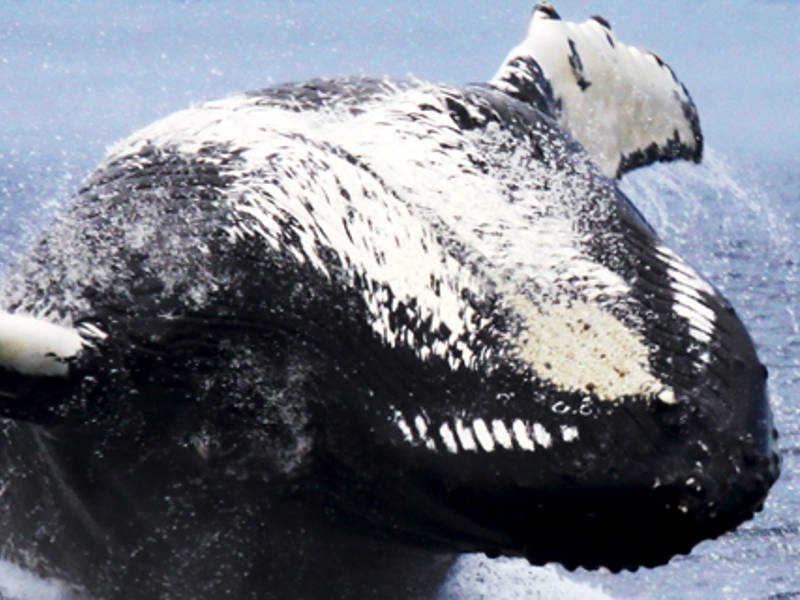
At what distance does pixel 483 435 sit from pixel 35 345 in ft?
3.18

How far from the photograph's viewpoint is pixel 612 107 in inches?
213

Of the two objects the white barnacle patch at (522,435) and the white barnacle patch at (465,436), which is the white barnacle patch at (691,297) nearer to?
the white barnacle patch at (522,435)

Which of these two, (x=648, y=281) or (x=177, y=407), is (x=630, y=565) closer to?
(x=648, y=281)

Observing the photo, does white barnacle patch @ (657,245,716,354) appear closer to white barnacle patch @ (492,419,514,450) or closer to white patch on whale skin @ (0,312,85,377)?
white barnacle patch @ (492,419,514,450)

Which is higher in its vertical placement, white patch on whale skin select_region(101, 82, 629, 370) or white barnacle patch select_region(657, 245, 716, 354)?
white patch on whale skin select_region(101, 82, 629, 370)

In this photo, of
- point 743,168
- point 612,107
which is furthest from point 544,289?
point 743,168

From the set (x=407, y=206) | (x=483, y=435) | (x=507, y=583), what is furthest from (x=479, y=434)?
(x=507, y=583)

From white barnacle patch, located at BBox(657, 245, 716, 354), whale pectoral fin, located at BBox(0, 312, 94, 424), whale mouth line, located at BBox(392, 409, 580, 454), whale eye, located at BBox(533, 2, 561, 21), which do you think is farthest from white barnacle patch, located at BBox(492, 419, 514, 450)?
whale eye, located at BBox(533, 2, 561, 21)

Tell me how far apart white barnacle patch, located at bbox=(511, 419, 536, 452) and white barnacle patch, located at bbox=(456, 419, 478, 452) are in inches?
3.8

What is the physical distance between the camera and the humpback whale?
2.98 metres

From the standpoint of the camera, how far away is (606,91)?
539cm

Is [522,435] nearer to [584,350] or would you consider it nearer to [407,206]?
[584,350]

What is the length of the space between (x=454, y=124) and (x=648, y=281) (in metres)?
0.72

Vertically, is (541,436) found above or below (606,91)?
below
